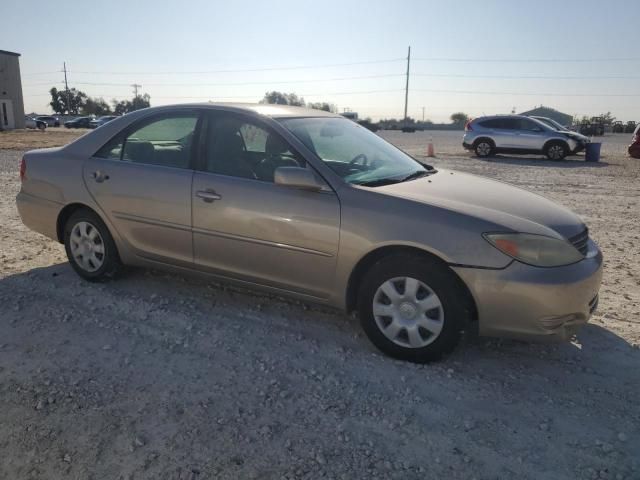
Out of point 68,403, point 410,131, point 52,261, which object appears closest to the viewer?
point 68,403

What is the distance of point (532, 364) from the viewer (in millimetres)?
3273

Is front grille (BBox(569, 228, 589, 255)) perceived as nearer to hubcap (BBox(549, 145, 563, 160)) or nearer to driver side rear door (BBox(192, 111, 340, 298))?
driver side rear door (BBox(192, 111, 340, 298))

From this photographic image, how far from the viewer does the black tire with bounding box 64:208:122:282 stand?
14.2 ft

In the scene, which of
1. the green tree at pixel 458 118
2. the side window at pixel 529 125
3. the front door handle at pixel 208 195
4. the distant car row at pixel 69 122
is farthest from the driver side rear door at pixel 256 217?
the green tree at pixel 458 118

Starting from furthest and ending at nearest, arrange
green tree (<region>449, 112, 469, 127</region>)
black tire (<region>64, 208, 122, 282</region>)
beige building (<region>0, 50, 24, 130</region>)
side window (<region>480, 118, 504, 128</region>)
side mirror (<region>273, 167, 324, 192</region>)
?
green tree (<region>449, 112, 469, 127</region>)
beige building (<region>0, 50, 24, 130</region>)
side window (<region>480, 118, 504, 128</region>)
black tire (<region>64, 208, 122, 282</region>)
side mirror (<region>273, 167, 324, 192</region>)

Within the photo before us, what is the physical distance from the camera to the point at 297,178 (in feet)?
10.8

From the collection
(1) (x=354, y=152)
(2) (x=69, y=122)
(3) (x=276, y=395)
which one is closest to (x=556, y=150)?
(1) (x=354, y=152)

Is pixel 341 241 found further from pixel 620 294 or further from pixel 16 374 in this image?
pixel 620 294

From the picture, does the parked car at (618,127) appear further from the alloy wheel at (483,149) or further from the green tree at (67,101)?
the green tree at (67,101)

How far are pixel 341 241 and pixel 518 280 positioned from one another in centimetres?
109

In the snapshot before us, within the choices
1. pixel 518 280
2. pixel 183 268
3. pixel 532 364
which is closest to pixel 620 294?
pixel 532 364

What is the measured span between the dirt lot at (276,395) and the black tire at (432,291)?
126 mm

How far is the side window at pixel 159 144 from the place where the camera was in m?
3.95

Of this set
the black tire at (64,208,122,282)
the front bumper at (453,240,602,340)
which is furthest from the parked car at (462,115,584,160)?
the black tire at (64,208,122,282)
